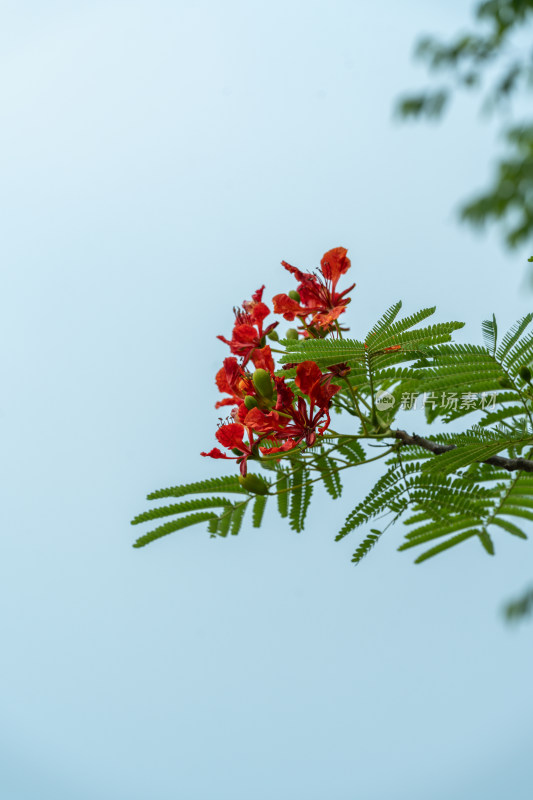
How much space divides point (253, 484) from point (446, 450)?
0.38 metres

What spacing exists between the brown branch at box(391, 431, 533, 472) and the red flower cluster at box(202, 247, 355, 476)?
150mm

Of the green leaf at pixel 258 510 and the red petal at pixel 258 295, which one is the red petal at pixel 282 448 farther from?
the red petal at pixel 258 295

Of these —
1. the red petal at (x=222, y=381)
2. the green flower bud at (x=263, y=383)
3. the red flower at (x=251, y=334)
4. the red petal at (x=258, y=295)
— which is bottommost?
the green flower bud at (x=263, y=383)

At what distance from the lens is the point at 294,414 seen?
1345 millimetres

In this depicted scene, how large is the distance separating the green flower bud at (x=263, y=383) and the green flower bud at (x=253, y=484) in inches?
6.2

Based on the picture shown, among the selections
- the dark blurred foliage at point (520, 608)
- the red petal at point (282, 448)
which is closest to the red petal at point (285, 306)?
the red petal at point (282, 448)

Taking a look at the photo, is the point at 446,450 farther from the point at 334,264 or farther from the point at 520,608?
the point at 520,608

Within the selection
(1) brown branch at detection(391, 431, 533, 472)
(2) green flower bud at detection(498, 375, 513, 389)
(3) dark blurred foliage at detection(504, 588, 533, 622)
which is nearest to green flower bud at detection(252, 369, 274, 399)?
(1) brown branch at detection(391, 431, 533, 472)

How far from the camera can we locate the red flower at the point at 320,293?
154 cm

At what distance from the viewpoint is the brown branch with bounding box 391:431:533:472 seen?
4.27 ft

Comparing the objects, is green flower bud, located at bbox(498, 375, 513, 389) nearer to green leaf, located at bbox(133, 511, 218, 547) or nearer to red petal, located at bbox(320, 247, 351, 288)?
red petal, located at bbox(320, 247, 351, 288)

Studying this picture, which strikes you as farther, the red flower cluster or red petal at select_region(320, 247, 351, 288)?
red petal at select_region(320, 247, 351, 288)

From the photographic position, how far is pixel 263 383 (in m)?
1.32

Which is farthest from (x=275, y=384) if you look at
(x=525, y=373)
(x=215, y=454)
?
(x=525, y=373)
